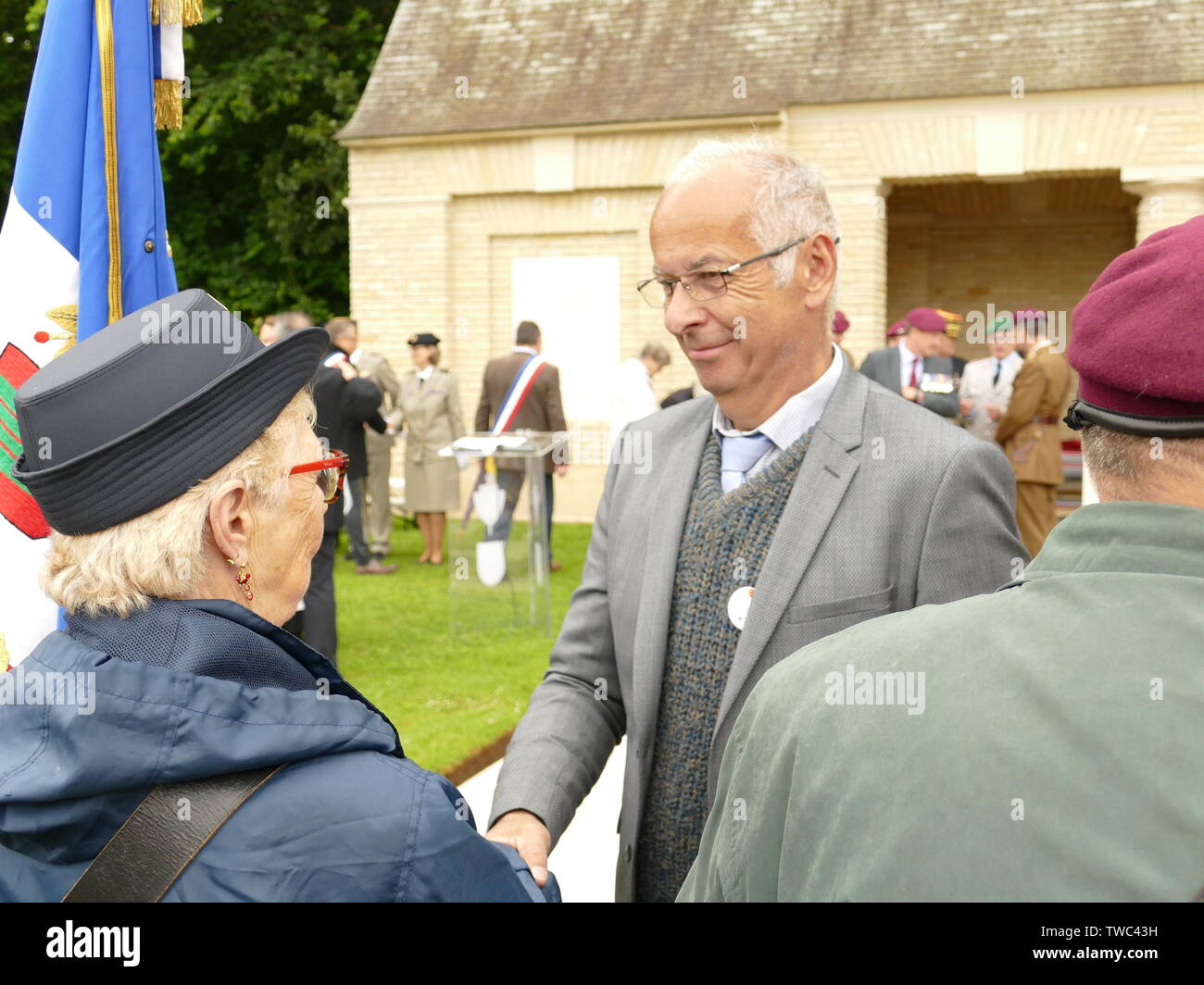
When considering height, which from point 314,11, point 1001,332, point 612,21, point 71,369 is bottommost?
point 1001,332

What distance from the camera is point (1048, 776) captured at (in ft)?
3.69

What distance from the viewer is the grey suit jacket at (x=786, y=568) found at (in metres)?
2.15

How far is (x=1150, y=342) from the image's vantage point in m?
1.20

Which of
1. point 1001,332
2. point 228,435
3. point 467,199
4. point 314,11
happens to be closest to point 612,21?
point 467,199

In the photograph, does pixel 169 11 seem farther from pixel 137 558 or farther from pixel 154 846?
pixel 154 846

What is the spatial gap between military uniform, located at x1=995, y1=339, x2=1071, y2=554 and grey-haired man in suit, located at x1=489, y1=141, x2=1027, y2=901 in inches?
346

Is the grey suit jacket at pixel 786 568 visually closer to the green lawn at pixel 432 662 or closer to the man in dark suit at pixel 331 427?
the green lawn at pixel 432 662

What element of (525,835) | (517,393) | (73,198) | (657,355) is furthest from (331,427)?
(525,835)

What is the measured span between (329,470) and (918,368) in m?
9.10

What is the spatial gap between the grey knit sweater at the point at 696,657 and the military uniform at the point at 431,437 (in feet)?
33.0
